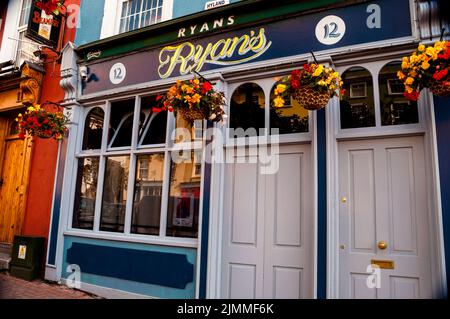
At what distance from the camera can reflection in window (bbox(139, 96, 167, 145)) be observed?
532cm

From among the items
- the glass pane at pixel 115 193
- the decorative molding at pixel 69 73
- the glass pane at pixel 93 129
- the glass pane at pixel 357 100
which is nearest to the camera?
the glass pane at pixel 357 100

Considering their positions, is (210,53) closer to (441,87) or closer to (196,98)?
(196,98)

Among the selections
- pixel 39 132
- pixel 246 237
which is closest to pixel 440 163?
pixel 246 237

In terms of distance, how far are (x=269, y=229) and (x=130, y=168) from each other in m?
2.51

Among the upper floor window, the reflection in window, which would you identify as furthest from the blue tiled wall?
the upper floor window

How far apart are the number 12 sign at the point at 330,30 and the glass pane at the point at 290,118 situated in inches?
33.6

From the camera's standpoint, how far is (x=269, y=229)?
4.23 m

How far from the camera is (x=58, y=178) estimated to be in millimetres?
6000

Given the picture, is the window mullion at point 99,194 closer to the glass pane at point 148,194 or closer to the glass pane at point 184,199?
the glass pane at point 148,194

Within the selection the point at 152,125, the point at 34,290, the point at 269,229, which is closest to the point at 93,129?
the point at 152,125

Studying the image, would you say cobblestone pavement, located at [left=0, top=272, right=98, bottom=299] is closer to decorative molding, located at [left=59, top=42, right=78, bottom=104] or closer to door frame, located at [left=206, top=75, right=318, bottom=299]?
door frame, located at [left=206, top=75, right=318, bottom=299]

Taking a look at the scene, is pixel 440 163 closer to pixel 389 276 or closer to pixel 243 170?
pixel 389 276

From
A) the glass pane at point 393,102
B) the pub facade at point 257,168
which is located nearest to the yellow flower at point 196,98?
the pub facade at point 257,168

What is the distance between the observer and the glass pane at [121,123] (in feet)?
18.7
